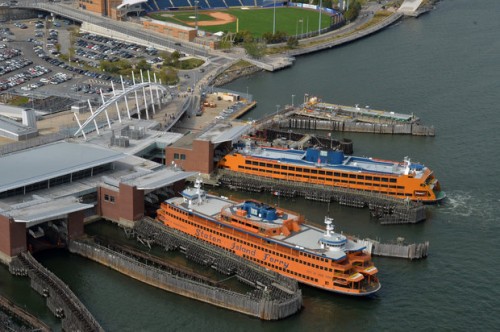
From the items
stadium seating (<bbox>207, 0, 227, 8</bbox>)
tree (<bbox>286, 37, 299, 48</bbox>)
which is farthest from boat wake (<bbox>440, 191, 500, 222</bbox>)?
stadium seating (<bbox>207, 0, 227, 8</bbox>)

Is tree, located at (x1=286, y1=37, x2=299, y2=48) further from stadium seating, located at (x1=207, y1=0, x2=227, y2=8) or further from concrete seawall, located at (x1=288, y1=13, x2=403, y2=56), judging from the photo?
stadium seating, located at (x1=207, y1=0, x2=227, y2=8)

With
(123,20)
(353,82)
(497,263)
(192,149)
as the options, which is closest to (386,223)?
(497,263)

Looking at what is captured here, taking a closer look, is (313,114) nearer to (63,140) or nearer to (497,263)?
(63,140)

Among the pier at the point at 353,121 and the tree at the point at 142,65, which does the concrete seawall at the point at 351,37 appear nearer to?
the tree at the point at 142,65

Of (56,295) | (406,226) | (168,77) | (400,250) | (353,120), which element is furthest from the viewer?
(168,77)

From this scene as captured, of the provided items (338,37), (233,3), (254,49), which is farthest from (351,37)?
(233,3)

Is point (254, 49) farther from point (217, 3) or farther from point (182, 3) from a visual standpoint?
point (217, 3)

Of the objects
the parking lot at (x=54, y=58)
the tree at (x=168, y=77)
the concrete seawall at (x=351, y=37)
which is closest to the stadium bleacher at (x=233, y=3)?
the concrete seawall at (x=351, y=37)
